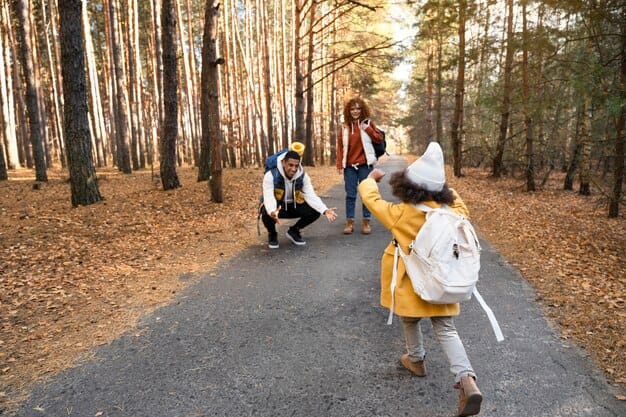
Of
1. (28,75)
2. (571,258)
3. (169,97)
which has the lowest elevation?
(571,258)

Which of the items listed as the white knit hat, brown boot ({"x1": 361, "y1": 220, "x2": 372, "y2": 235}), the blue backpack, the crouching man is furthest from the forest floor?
the white knit hat

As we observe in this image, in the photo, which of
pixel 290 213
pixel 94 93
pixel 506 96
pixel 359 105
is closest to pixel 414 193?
pixel 290 213

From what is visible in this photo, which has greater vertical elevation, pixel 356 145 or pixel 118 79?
pixel 118 79

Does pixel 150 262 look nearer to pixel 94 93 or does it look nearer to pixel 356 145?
pixel 356 145

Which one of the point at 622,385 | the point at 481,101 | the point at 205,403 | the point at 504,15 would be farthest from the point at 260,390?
the point at 504,15

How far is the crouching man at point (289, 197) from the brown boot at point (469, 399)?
3.56 meters

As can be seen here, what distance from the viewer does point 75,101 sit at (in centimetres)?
906

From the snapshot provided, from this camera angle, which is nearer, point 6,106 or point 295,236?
point 295,236

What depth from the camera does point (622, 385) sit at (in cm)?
295

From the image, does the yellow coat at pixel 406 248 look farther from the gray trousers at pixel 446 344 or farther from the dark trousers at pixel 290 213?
the dark trousers at pixel 290 213

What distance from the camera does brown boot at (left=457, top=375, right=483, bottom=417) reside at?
2443mm

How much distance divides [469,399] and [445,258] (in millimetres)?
858

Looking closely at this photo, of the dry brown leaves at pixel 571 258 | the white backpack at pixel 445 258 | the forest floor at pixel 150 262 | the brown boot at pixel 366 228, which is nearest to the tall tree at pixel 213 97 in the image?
the forest floor at pixel 150 262

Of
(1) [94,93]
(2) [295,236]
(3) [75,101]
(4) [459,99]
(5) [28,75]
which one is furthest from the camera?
(1) [94,93]
